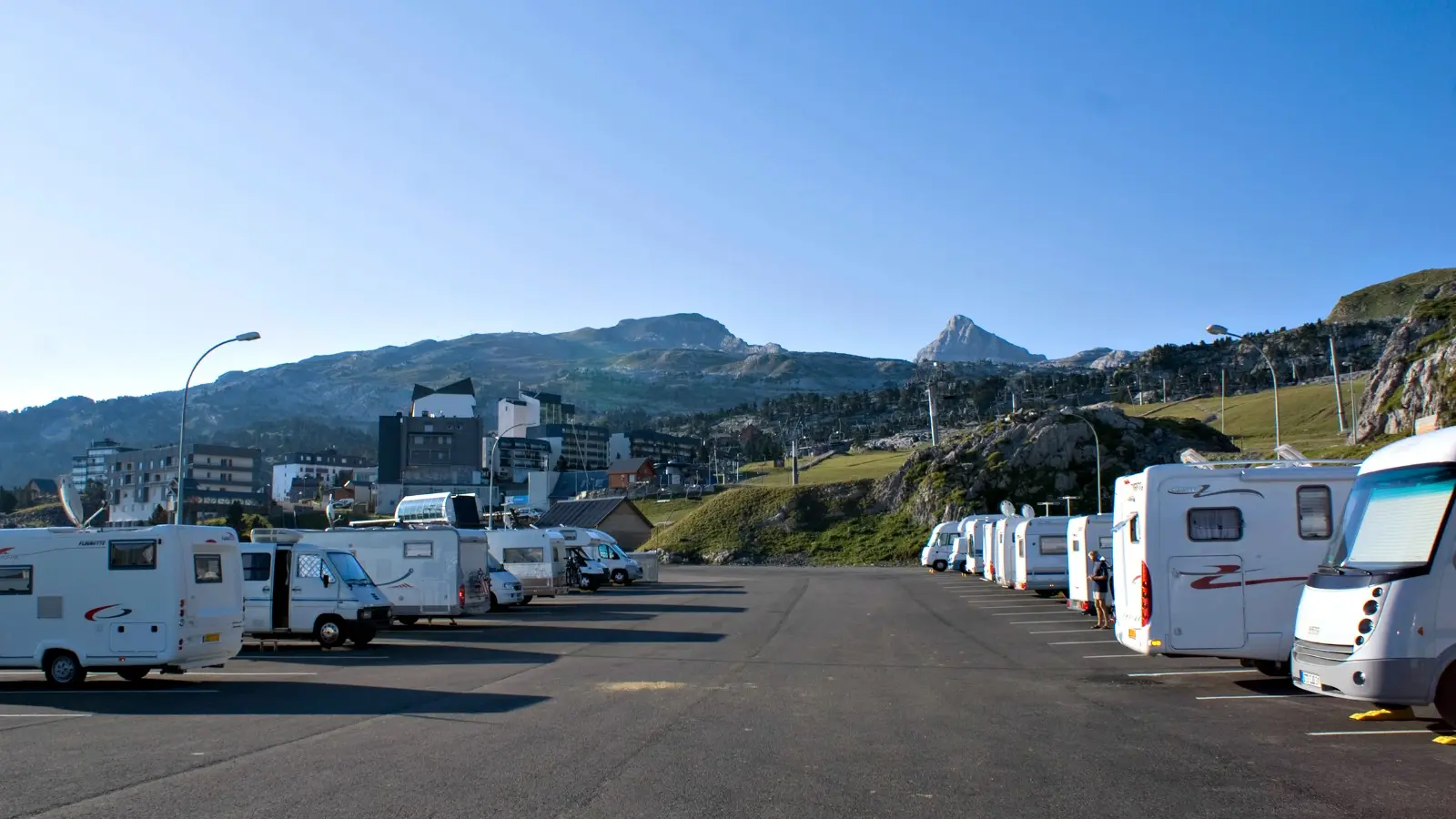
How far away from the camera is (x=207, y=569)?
53.1 ft

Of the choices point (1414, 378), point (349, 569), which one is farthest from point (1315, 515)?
point (1414, 378)

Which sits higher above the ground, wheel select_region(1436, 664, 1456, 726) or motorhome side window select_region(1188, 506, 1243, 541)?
motorhome side window select_region(1188, 506, 1243, 541)

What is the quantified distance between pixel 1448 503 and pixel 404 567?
23.2 meters

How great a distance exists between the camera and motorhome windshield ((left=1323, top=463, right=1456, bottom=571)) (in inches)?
368

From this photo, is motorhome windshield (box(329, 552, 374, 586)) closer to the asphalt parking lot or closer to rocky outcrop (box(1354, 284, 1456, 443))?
the asphalt parking lot

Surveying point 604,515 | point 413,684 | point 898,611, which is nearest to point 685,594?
point 898,611

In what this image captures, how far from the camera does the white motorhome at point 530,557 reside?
37906 mm

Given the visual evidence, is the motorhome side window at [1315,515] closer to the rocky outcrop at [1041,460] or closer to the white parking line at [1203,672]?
the white parking line at [1203,672]

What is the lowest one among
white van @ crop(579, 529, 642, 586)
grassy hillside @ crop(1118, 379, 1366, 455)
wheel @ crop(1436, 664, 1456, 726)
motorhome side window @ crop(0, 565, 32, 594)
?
white van @ crop(579, 529, 642, 586)

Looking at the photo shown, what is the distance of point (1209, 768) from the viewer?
885 centimetres

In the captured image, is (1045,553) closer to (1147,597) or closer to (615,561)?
(1147,597)

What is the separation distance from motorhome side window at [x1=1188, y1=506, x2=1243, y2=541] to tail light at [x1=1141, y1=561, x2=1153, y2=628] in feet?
2.55

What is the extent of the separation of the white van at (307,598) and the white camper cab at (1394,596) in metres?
17.8

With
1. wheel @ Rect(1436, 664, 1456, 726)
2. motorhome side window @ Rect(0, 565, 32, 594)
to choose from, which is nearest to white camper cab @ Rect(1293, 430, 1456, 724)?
wheel @ Rect(1436, 664, 1456, 726)
